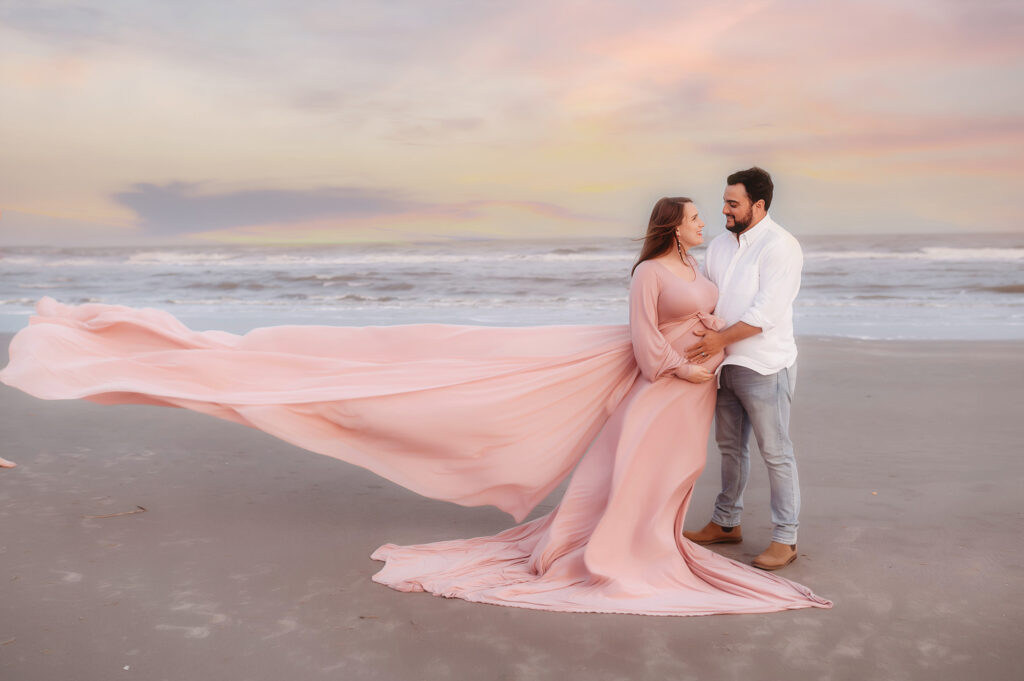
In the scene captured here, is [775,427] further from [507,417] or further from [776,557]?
[507,417]

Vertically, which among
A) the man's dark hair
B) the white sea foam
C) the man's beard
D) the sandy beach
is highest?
the white sea foam

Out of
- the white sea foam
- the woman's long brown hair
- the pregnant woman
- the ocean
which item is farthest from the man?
the white sea foam

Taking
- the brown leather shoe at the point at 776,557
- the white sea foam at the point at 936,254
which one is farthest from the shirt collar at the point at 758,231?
the white sea foam at the point at 936,254

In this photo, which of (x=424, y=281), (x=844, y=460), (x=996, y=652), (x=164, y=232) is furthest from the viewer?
(x=164, y=232)

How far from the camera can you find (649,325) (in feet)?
12.8

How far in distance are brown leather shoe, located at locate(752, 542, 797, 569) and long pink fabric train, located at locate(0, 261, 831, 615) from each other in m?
0.16

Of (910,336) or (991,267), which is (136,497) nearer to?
(910,336)

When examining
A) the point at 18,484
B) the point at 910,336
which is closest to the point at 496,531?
the point at 18,484

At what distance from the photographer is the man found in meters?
3.93

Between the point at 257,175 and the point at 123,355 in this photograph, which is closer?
the point at 123,355

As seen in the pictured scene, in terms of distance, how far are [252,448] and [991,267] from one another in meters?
26.1

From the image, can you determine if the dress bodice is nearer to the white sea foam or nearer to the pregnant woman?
the pregnant woman

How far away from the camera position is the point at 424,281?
82.0 ft

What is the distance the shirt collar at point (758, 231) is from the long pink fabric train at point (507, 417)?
0.36m
